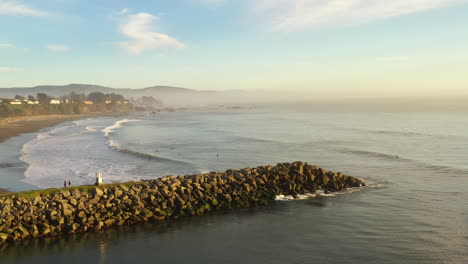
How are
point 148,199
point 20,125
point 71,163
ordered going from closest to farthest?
point 148,199 → point 71,163 → point 20,125

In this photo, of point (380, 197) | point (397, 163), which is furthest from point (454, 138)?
point (380, 197)

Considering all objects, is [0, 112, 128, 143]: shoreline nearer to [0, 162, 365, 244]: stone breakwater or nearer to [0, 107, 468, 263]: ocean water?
[0, 107, 468, 263]: ocean water

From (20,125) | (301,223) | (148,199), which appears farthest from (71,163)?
(20,125)

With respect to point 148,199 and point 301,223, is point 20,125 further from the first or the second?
point 301,223

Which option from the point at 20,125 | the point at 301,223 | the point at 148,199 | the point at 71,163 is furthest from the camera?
the point at 20,125

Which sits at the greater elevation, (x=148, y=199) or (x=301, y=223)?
(x=148, y=199)

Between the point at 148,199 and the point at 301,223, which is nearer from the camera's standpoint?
the point at 301,223

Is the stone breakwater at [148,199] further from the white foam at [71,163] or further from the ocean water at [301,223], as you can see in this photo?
the white foam at [71,163]

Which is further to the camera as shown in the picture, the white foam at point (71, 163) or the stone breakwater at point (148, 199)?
the white foam at point (71, 163)

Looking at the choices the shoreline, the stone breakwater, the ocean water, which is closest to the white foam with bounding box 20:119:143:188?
the ocean water

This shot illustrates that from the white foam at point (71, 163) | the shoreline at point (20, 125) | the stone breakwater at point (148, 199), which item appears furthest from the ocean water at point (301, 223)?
the shoreline at point (20, 125)
